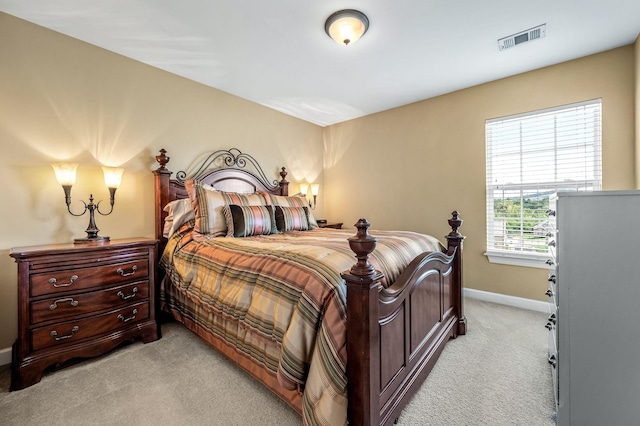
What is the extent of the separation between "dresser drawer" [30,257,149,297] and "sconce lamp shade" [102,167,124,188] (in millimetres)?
718

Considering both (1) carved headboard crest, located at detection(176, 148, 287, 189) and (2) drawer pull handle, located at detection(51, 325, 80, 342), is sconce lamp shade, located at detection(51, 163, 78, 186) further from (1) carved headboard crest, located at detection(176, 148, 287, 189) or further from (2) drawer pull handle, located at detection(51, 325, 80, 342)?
(2) drawer pull handle, located at detection(51, 325, 80, 342)

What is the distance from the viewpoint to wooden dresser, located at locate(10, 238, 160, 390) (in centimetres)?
175

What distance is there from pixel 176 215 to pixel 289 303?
1.81 m

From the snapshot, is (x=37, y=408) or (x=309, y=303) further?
(x=37, y=408)

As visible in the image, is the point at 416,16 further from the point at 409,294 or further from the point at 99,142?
the point at 99,142

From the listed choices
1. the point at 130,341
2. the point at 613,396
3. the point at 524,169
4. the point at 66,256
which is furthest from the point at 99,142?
the point at 524,169

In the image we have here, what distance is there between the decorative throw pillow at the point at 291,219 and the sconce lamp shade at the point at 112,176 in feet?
4.65

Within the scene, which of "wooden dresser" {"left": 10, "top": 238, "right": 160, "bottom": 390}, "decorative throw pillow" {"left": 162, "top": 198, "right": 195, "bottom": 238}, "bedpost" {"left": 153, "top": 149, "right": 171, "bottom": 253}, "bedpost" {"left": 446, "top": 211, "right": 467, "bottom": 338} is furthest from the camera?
"bedpost" {"left": 153, "top": 149, "right": 171, "bottom": 253}

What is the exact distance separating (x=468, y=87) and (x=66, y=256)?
416 centimetres

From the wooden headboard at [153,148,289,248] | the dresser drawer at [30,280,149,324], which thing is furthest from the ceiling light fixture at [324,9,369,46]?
the dresser drawer at [30,280,149,324]

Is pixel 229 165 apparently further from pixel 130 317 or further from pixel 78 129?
pixel 130 317

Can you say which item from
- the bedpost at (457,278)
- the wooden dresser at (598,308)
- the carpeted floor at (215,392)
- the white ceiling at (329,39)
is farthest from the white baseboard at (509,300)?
the white ceiling at (329,39)

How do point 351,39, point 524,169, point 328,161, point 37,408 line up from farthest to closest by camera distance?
point 328,161 → point 524,169 → point 351,39 → point 37,408

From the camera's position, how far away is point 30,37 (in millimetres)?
2135
